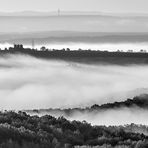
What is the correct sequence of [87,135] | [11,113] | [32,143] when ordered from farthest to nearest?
[11,113] < [87,135] < [32,143]

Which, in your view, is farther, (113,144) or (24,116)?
(24,116)

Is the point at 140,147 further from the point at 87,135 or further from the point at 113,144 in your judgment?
the point at 87,135

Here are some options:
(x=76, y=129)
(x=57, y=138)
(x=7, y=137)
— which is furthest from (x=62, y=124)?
(x=7, y=137)

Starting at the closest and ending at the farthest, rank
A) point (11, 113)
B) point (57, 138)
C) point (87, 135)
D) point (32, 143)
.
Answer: point (32, 143), point (57, 138), point (87, 135), point (11, 113)

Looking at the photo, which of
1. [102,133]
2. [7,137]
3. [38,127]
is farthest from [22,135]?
[102,133]

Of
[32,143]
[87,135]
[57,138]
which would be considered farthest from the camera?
[87,135]

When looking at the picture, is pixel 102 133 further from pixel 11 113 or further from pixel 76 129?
pixel 11 113
